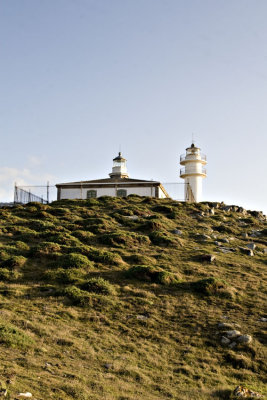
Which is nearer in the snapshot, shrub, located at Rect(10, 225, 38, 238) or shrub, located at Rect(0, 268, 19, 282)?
shrub, located at Rect(0, 268, 19, 282)

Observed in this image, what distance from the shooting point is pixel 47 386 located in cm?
763

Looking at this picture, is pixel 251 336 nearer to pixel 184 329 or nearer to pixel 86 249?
pixel 184 329

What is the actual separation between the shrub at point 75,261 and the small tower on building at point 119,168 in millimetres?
33393

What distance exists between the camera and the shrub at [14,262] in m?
16.7

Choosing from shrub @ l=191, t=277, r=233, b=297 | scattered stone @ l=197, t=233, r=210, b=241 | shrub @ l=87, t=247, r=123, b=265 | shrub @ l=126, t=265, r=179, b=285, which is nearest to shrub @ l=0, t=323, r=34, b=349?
shrub @ l=126, t=265, r=179, b=285

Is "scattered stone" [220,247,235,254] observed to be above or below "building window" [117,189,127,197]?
below

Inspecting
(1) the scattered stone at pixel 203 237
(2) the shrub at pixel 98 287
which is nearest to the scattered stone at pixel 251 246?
(1) the scattered stone at pixel 203 237

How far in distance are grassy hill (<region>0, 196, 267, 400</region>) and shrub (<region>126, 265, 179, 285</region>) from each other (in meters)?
0.04

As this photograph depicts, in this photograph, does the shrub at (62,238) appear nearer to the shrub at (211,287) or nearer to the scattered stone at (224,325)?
the shrub at (211,287)

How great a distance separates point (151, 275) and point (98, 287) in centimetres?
271

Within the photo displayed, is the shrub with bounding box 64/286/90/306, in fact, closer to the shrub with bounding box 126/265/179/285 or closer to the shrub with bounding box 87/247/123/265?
the shrub with bounding box 126/265/179/285

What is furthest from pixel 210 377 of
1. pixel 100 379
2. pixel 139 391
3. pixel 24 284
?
pixel 24 284

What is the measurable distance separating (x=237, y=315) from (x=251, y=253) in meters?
9.75

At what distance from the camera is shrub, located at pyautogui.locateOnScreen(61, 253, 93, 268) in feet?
56.7
